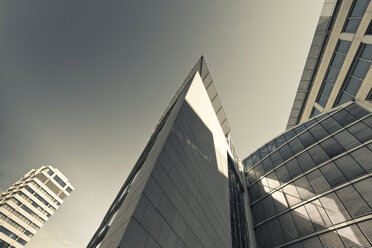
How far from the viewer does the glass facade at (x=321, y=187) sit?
473 inches

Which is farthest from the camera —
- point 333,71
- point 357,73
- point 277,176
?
point 333,71

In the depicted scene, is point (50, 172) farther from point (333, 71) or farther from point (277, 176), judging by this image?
point (333, 71)

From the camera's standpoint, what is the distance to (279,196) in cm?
1811

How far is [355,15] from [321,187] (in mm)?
18767

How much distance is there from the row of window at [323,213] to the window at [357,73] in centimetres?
A: 1193

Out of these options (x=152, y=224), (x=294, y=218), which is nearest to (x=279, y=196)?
(x=294, y=218)

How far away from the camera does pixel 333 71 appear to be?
73.3ft

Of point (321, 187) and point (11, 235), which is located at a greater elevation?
point (321, 187)

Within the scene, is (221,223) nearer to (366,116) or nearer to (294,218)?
(294,218)

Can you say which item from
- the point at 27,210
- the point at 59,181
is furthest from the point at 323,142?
the point at 59,181

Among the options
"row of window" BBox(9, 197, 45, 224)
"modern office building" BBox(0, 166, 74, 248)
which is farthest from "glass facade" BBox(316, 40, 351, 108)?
"row of window" BBox(9, 197, 45, 224)

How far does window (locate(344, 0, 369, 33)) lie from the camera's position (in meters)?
16.5

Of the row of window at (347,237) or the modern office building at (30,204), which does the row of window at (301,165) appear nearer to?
the row of window at (347,237)

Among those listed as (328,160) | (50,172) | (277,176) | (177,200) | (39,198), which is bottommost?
(177,200)
